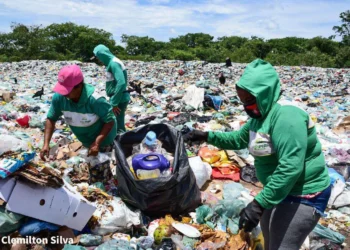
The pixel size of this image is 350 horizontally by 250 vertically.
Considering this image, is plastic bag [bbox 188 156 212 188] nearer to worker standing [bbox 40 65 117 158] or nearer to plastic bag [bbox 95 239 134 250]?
worker standing [bbox 40 65 117 158]

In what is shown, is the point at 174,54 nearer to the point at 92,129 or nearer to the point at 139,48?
the point at 139,48

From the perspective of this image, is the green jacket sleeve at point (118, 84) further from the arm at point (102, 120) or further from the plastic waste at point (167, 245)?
the plastic waste at point (167, 245)

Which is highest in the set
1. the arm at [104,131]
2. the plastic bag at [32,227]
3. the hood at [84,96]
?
the hood at [84,96]

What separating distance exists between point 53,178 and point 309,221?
1565mm

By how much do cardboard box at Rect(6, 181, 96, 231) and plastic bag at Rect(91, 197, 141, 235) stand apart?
0.15m

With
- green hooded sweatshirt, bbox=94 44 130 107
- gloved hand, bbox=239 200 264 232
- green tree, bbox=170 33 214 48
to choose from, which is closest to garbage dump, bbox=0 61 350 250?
gloved hand, bbox=239 200 264 232

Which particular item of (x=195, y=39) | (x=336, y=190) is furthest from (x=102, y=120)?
(x=195, y=39)

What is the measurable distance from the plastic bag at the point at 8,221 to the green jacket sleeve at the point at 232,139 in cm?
135

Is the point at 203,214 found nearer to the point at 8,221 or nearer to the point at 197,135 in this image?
the point at 197,135

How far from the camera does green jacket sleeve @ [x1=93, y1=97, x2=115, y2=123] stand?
2635 mm

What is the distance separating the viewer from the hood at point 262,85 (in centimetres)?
148

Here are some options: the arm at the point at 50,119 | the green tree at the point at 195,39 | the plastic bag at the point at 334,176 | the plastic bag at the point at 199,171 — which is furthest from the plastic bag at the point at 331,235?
the green tree at the point at 195,39

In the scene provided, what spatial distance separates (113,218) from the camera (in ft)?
7.89

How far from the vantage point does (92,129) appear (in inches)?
110
